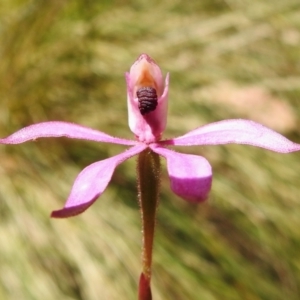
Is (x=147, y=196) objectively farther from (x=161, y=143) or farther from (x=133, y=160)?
(x=133, y=160)

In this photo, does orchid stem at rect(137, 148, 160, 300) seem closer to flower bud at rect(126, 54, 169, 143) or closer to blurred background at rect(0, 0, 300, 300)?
flower bud at rect(126, 54, 169, 143)

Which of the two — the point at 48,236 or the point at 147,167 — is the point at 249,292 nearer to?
the point at 48,236

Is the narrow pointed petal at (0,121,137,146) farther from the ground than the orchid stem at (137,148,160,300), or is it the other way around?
the narrow pointed petal at (0,121,137,146)

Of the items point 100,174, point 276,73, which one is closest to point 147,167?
point 100,174

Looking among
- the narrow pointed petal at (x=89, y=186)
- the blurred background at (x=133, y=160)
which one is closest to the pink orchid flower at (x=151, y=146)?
the narrow pointed petal at (x=89, y=186)

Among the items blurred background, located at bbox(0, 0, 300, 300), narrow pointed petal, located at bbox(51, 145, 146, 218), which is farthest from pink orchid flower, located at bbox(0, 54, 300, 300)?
blurred background, located at bbox(0, 0, 300, 300)

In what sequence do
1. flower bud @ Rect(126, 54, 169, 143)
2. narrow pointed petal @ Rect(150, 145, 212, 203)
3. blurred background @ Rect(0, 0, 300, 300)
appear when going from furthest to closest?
1. blurred background @ Rect(0, 0, 300, 300)
2. flower bud @ Rect(126, 54, 169, 143)
3. narrow pointed petal @ Rect(150, 145, 212, 203)

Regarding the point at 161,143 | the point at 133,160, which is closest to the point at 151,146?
the point at 161,143
